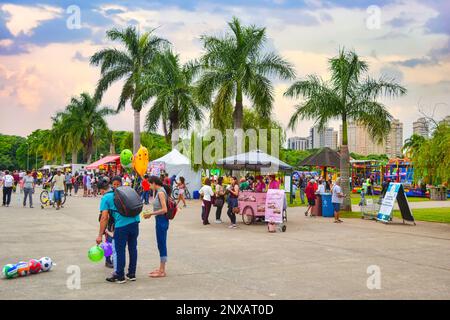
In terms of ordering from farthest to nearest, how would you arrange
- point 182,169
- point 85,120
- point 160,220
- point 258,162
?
point 85,120, point 182,169, point 258,162, point 160,220

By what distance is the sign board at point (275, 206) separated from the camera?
1473 centimetres

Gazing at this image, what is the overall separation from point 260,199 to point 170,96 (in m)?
17.6

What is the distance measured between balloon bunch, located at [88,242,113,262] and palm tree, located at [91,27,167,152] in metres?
28.2

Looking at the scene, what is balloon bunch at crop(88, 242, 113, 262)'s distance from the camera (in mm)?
7250

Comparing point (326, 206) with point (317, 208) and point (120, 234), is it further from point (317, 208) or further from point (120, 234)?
Result: point (120, 234)

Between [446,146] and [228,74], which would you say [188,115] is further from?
[446,146]

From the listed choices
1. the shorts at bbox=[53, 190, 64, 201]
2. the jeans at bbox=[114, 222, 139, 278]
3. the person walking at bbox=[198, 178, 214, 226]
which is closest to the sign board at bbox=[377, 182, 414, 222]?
the person walking at bbox=[198, 178, 214, 226]

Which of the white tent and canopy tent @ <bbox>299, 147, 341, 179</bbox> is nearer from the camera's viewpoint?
canopy tent @ <bbox>299, 147, 341, 179</bbox>

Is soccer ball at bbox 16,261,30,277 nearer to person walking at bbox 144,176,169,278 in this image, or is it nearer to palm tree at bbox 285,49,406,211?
person walking at bbox 144,176,169,278

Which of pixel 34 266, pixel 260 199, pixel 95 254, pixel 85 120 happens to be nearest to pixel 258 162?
pixel 260 199

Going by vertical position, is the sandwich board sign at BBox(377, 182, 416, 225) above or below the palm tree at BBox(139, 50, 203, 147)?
below

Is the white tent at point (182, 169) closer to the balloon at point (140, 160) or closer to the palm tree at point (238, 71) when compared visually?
the palm tree at point (238, 71)

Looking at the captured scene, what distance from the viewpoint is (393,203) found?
56.2 feet
